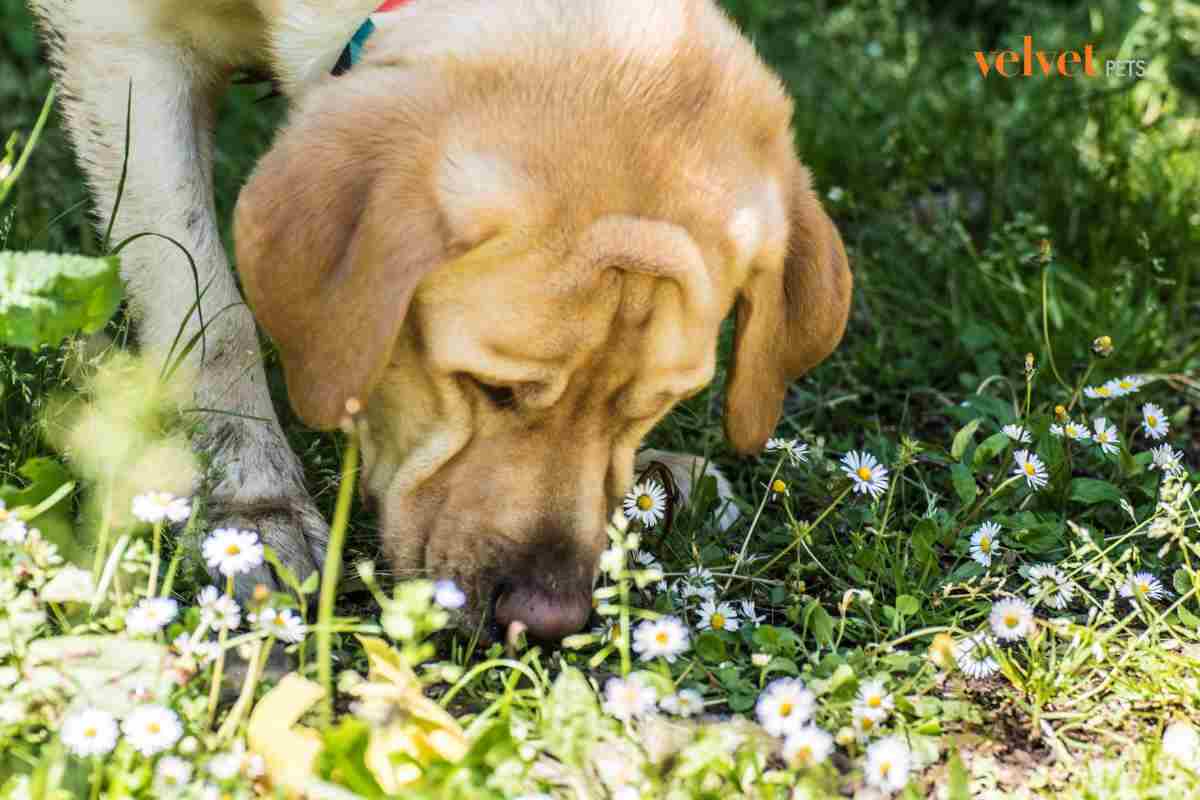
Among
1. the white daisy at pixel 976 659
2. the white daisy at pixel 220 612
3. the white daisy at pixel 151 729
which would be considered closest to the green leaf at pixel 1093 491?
the white daisy at pixel 976 659

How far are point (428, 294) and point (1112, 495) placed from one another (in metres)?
1.73

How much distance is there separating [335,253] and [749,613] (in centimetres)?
113

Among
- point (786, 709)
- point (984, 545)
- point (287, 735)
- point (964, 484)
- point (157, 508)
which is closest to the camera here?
point (287, 735)

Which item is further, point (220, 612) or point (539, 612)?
point (539, 612)

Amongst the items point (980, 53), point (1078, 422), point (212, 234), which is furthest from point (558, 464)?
point (980, 53)

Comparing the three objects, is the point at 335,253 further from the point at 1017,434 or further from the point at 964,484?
the point at 1017,434

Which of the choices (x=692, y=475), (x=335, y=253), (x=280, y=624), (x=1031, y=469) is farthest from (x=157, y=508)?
(x=1031, y=469)

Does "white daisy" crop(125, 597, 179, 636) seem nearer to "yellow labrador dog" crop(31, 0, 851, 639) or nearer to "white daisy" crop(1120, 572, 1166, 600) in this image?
"yellow labrador dog" crop(31, 0, 851, 639)

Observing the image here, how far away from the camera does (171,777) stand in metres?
2.15

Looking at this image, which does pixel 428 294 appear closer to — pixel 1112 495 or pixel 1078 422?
pixel 1112 495

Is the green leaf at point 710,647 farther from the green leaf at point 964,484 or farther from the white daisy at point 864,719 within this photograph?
the green leaf at point 964,484

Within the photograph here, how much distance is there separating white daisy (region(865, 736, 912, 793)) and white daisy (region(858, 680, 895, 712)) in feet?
0.50

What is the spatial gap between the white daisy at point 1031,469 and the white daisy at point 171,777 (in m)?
2.02

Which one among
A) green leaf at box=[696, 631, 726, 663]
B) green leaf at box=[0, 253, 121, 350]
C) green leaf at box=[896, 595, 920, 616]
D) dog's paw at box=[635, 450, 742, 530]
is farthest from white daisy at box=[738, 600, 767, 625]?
green leaf at box=[0, 253, 121, 350]
